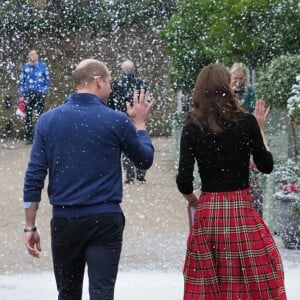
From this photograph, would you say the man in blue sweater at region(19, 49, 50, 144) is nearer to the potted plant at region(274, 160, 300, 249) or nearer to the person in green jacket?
the person in green jacket

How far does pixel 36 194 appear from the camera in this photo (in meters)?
4.23

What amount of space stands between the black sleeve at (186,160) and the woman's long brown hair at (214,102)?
0.23ft

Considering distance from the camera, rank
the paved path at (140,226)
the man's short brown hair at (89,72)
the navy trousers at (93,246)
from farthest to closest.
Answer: the paved path at (140,226) < the man's short brown hair at (89,72) < the navy trousers at (93,246)

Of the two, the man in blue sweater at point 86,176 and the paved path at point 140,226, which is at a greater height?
the man in blue sweater at point 86,176

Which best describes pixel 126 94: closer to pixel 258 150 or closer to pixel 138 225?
pixel 138 225

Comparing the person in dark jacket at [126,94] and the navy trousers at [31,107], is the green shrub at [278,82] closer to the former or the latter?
the person in dark jacket at [126,94]

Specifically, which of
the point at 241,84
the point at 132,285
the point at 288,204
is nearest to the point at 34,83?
the point at 241,84

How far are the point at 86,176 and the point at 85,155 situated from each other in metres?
0.09

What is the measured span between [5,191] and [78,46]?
880cm

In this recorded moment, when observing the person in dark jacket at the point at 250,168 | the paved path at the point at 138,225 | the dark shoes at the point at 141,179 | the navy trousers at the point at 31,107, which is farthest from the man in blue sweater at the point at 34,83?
the person in dark jacket at the point at 250,168

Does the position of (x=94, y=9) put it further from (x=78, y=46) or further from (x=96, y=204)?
(x=96, y=204)

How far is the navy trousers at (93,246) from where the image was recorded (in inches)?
161

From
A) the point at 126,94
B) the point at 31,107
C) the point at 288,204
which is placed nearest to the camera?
the point at 288,204

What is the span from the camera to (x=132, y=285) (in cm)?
612
